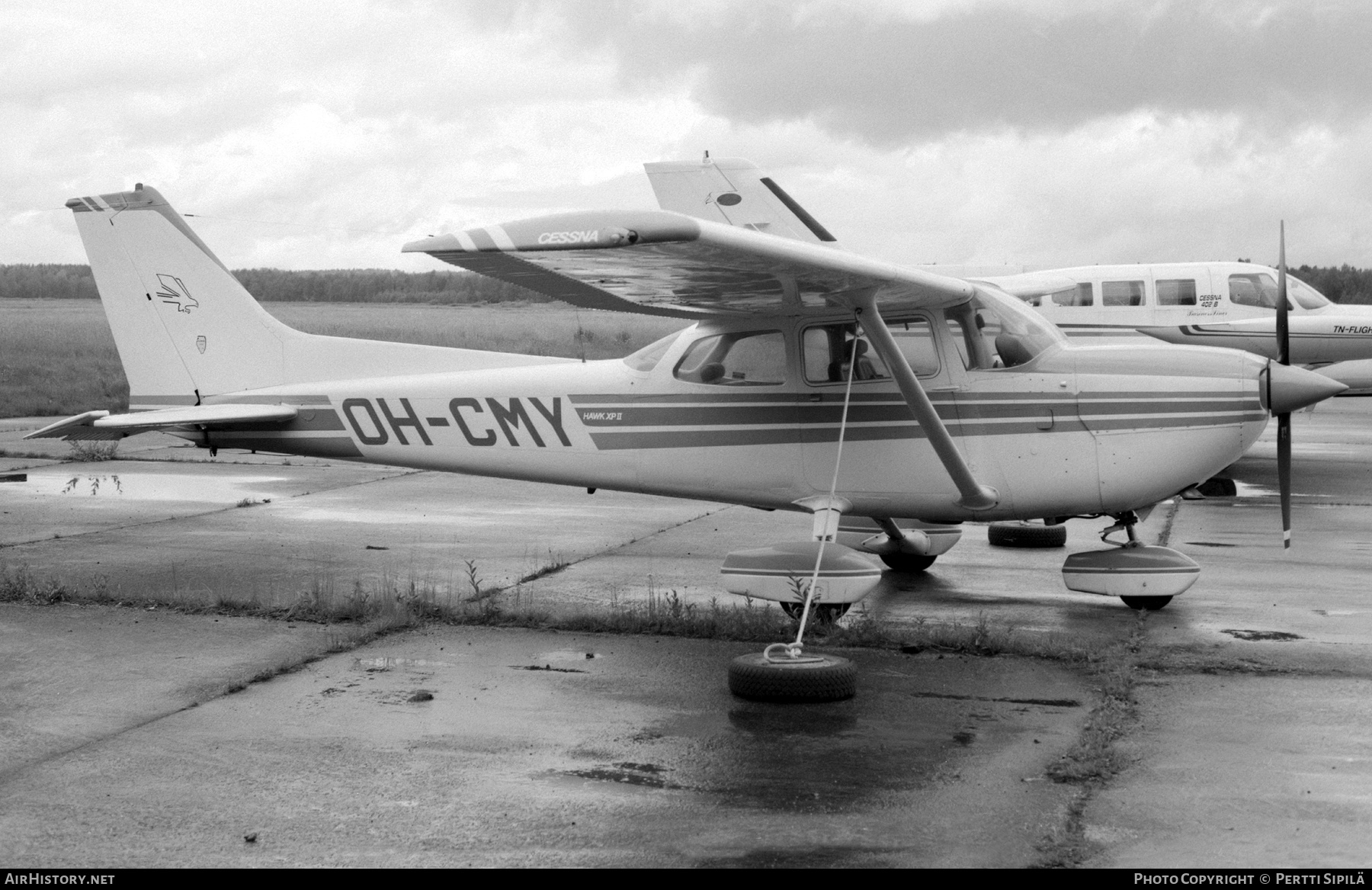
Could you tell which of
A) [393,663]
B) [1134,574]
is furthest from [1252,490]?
[393,663]

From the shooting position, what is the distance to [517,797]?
505 centimetres

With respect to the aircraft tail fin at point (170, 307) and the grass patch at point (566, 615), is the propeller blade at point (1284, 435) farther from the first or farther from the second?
the aircraft tail fin at point (170, 307)

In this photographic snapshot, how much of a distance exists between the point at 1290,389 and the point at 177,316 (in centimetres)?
790

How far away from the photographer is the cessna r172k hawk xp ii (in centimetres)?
789

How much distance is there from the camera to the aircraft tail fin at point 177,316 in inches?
404

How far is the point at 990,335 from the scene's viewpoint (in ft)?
27.9

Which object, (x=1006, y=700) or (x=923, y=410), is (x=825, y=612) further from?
(x=1006, y=700)

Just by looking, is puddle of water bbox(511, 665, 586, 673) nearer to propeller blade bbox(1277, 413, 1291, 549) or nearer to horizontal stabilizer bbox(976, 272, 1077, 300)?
propeller blade bbox(1277, 413, 1291, 549)

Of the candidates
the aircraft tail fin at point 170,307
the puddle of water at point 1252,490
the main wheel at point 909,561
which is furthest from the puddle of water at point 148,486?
the puddle of water at point 1252,490

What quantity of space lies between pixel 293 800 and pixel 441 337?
1983 inches

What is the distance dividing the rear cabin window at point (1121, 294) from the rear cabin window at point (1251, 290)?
4.56ft

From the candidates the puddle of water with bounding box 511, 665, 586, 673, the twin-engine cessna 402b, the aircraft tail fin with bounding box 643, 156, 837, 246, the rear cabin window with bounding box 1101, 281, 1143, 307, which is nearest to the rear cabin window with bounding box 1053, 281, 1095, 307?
the twin-engine cessna 402b

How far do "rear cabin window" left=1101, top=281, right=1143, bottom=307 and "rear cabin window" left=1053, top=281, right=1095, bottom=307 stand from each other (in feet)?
0.59
